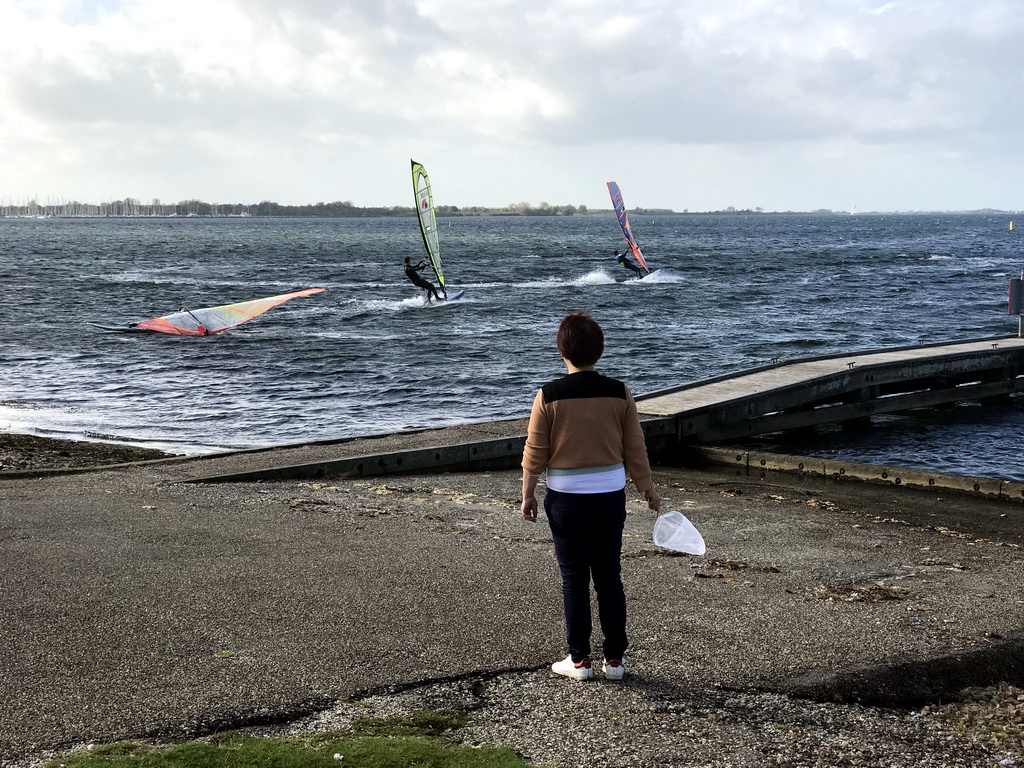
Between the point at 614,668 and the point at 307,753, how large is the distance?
1581 millimetres

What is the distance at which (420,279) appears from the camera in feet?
133

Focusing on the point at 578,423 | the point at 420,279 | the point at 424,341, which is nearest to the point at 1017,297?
the point at 424,341

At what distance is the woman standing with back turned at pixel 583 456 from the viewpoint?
4.98 m

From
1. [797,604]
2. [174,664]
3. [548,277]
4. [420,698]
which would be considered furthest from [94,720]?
[548,277]

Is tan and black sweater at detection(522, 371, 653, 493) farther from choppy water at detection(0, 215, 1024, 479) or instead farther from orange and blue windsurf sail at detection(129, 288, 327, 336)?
orange and blue windsurf sail at detection(129, 288, 327, 336)

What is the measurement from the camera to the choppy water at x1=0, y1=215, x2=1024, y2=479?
A: 1800 centimetres

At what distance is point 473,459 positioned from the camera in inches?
473

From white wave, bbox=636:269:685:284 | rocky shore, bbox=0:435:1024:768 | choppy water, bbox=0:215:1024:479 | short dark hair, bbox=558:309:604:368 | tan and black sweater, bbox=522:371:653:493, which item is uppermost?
short dark hair, bbox=558:309:604:368

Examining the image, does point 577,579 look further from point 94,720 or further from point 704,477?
point 704,477

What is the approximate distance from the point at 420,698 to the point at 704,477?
8014 mm

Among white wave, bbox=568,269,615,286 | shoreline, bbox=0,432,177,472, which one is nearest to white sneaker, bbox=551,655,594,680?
shoreline, bbox=0,432,177,472

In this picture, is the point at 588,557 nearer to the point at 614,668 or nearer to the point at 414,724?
the point at 614,668

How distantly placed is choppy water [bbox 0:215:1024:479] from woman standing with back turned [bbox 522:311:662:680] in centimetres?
1136

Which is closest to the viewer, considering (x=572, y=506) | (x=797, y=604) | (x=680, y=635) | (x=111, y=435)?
(x=572, y=506)
